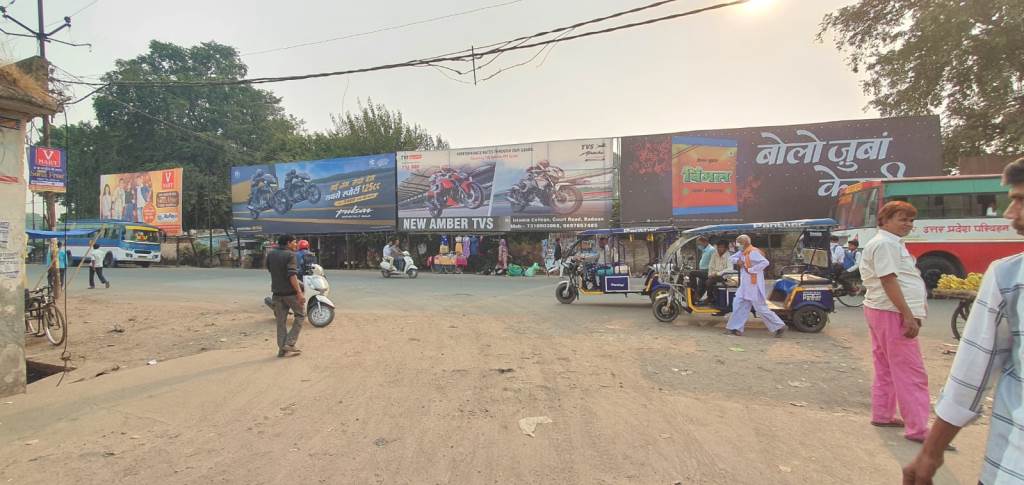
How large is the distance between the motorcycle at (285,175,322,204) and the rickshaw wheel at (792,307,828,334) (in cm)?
2350

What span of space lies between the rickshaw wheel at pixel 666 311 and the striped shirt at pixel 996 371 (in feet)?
25.1

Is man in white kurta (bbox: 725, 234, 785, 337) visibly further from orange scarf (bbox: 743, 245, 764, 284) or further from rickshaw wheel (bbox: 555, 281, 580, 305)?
rickshaw wheel (bbox: 555, 281, 580, 305)

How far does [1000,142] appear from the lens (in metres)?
18.4

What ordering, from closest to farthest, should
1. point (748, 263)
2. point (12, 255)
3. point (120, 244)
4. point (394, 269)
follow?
point (12, 255) → point (748, 263) → point (394, 269) → point (120, 244)

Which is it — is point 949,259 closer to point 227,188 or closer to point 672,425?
point 672,425

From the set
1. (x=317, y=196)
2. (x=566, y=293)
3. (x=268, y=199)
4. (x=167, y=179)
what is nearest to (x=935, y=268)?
(x=566, y=293)

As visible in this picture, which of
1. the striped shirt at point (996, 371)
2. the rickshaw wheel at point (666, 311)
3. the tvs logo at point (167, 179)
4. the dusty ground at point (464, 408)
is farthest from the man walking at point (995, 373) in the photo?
the tvs logo at point (167, 179)

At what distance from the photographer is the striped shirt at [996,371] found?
4.69 feet

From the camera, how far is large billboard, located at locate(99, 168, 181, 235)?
29672 millimetres

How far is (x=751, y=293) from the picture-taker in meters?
7.69

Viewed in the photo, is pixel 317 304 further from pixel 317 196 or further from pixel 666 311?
pixel 317 196

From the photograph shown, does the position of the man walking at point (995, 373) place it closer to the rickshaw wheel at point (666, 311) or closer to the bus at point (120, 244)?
the rickshaw wheel at point (666, 311)

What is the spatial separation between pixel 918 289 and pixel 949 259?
11.5 m

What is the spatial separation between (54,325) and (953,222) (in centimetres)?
1961
